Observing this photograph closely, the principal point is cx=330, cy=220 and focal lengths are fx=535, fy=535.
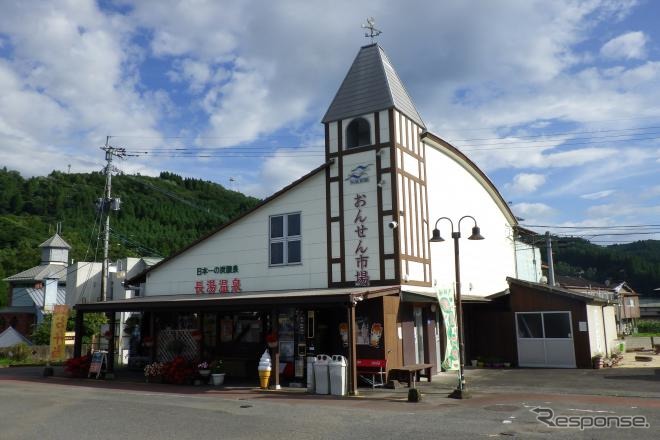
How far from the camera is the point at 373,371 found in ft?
49.0

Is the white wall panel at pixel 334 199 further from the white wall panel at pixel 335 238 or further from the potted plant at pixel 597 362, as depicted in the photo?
the potted plant at pixel 597 362

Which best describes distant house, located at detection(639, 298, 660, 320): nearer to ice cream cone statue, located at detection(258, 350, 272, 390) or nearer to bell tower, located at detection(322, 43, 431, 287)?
bell tower, located at detection(322, 43, 431, 287)

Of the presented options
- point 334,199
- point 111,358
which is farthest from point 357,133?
point 111,358

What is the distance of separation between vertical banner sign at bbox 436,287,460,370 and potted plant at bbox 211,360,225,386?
723cm

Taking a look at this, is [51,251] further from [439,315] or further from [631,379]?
[631,379]

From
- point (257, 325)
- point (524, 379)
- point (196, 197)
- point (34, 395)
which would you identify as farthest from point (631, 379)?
point (196, 197)

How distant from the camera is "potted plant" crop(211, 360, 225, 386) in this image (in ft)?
52.4

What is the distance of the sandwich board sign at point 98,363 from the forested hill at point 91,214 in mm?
49163

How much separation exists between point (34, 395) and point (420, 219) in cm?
1216

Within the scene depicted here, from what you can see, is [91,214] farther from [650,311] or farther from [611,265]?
[611,265]

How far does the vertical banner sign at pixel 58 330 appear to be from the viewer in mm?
24734

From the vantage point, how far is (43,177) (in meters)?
98.9

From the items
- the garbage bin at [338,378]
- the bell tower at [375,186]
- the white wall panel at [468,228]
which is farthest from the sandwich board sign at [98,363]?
the white wall panel at [468,228]

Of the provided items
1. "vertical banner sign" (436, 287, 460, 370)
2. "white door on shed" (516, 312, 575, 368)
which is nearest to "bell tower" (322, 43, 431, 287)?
"vertical banner sign" (436, 287, 460, 370)
